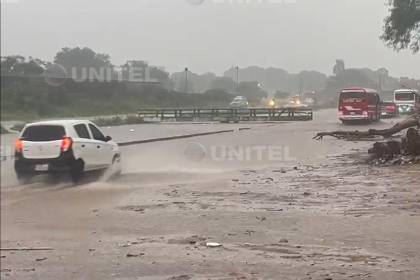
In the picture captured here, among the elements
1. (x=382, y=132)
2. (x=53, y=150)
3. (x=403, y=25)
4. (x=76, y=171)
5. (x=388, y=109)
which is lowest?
(x=382, y=132)

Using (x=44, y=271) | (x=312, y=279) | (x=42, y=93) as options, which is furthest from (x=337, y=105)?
(x=42, y=93)

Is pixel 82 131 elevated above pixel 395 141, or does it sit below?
above

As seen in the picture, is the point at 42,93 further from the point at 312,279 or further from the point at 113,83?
the point at 312,279

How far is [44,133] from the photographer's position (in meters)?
2.66

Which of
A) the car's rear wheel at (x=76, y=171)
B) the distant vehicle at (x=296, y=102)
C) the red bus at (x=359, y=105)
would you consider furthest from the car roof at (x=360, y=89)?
the car's rear wheel at (x=76, y=171)

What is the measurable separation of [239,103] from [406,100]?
3437 millimetres

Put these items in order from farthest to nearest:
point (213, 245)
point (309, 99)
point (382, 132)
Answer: point (382, 132)
point (309, 99)
point (213, 245)

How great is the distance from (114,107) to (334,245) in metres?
3.11

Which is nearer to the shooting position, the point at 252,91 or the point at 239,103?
the point at 252,91

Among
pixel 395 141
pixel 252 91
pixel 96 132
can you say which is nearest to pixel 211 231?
pixel 252 91

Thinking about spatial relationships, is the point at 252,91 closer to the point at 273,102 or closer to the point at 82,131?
the point at 273,102

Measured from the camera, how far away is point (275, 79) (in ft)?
24.0

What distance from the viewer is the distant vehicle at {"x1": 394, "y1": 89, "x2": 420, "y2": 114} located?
864cm

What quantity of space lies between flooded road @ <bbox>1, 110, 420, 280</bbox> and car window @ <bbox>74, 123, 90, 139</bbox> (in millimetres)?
293
